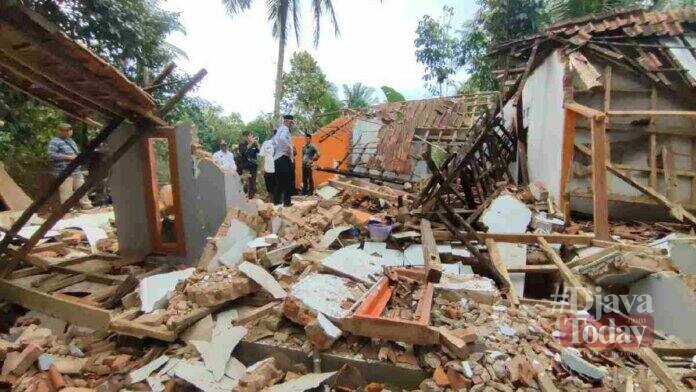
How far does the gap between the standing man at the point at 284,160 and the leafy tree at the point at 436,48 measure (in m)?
10.8

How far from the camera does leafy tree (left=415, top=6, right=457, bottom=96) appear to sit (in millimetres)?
16297

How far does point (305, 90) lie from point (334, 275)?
1669 centimetres

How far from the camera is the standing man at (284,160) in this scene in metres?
A: 7.51

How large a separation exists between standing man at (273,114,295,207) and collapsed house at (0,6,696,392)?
106 cm

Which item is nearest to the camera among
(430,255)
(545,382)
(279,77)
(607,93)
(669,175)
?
(545,382)

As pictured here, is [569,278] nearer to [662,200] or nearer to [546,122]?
[662,200]

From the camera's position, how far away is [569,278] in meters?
4.04

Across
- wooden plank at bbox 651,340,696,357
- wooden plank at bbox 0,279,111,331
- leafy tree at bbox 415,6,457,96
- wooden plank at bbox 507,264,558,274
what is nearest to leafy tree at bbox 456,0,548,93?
leafy tree at bbox 415,6,457,96

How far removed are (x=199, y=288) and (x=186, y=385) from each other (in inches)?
36.6

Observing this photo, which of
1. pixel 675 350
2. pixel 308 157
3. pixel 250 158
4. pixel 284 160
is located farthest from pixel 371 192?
pixel 675 350

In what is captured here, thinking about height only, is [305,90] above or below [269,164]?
above

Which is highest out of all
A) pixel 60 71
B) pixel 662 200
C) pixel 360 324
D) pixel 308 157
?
pixel 60 71

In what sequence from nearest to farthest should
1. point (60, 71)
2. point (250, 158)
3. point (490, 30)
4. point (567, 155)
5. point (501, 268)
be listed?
1. point (60, 71)
2. point (501, 268)
3. point (567, 155)
4. point (250, 158)
5. point (490, 30)

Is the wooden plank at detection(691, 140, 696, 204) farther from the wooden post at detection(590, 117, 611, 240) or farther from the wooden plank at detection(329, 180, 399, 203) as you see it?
the wooden plank at detection(329, 180, 399, 203)
